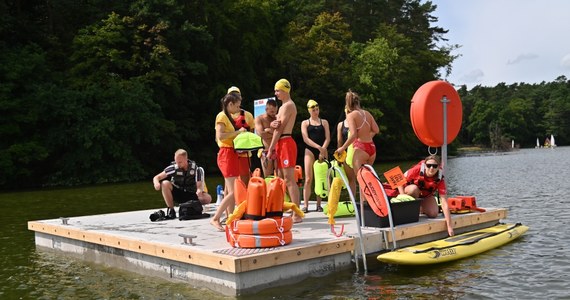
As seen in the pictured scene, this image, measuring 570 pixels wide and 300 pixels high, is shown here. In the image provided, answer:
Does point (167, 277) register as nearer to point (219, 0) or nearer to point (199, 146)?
point (199, 146)

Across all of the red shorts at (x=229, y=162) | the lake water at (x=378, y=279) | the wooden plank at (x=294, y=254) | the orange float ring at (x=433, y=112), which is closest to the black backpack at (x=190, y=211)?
the lake water at (x=378, y=279)

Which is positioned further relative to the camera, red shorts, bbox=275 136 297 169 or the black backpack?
the black backpack

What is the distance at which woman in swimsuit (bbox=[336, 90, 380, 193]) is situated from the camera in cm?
841

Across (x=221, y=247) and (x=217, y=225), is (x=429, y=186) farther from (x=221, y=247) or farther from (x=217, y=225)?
(x=221, y=247)

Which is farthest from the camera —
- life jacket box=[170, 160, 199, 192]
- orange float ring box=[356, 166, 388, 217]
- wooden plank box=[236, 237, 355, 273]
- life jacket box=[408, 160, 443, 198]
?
life jacket box=[170, 160, 199, 192]

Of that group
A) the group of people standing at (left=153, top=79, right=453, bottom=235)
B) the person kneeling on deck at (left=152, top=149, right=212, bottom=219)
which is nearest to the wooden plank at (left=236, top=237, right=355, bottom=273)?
the group of people standing at (left=153, top=79, right=453, bottom=235)

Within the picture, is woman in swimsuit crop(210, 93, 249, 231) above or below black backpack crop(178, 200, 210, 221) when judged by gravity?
above

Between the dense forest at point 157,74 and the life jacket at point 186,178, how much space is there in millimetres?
19832

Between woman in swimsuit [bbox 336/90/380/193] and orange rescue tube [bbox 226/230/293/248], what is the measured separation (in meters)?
2.20

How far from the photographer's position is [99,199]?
19500mm

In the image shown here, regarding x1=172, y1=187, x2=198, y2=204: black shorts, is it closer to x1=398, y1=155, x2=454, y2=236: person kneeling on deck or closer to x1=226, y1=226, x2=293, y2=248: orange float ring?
x1=226, y1=226, x2=293, y2=248: orange float ring

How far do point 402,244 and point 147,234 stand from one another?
376cm

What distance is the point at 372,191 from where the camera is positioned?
7.85 meters

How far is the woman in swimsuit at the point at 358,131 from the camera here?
27.6 feet
